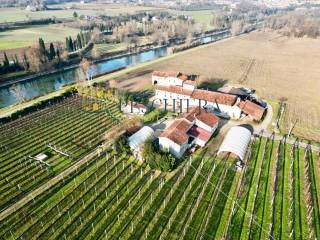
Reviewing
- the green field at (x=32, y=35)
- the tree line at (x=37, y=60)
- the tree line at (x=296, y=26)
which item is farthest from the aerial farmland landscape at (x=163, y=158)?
the tree line at (x=296, y=26)

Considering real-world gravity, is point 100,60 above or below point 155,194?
below

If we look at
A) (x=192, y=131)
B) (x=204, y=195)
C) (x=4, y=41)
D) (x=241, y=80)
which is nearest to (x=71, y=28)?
(x=4, y=41)

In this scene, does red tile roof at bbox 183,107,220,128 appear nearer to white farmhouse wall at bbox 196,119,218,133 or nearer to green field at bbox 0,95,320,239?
white farmhouse wall at bbox 196,119,218,133

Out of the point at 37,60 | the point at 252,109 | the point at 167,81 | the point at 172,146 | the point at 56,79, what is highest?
the point at 167,81

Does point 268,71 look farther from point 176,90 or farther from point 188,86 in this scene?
point 176,90

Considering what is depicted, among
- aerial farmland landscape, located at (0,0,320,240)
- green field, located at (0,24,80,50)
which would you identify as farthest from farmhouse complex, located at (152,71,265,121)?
green field, located at (0,24,80,50)

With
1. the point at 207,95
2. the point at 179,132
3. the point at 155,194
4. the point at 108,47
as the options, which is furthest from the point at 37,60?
the point at 155,194
